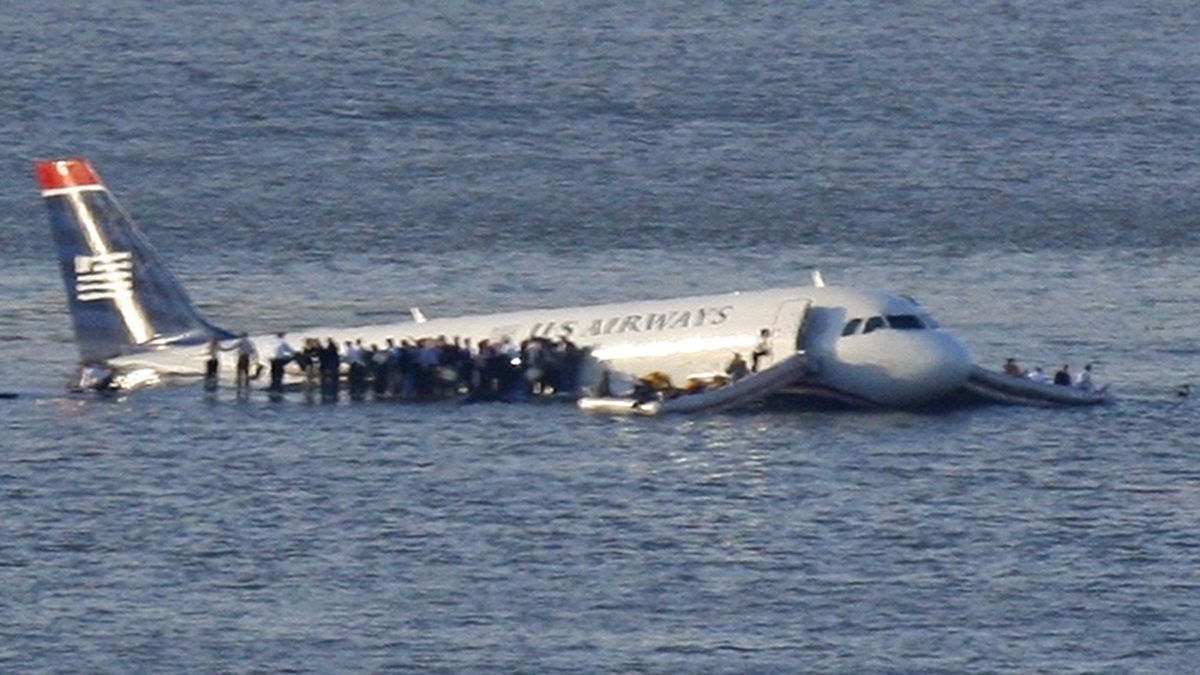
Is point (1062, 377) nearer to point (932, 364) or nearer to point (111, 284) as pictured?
point (932, 364)

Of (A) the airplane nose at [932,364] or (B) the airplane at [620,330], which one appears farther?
(B) the airplane at [620,330]

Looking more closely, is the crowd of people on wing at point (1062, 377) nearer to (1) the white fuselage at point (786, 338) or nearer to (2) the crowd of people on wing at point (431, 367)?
(1) the white fuselage at point (786, 338)

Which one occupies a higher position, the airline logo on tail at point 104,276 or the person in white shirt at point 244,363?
the airline logo on tail at point 104,276

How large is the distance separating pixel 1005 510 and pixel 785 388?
13638 millimetres

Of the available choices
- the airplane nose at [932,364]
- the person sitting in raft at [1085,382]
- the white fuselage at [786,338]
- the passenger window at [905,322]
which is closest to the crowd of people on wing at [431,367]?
the white fuselage at [786,338]

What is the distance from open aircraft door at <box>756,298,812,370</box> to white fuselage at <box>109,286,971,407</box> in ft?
0.09

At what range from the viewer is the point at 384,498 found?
241ft

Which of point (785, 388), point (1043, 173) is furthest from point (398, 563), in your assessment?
point (1043, 173)

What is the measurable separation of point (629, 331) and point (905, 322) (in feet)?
26.1

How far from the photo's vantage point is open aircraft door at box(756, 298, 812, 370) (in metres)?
83.9

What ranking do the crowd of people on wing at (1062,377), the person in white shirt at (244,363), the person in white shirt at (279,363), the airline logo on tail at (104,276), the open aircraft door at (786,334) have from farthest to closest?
the airline logo on tail at (104,276) < the person in white shirt at (244,363) < the person in white shirt at (279,363) < the crowd of people on wing at (1062,377) < the open aircraft door at (786,334)

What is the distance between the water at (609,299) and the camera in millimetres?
60625

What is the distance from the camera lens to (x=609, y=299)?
349 feet

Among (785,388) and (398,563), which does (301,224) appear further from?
(398,563)
